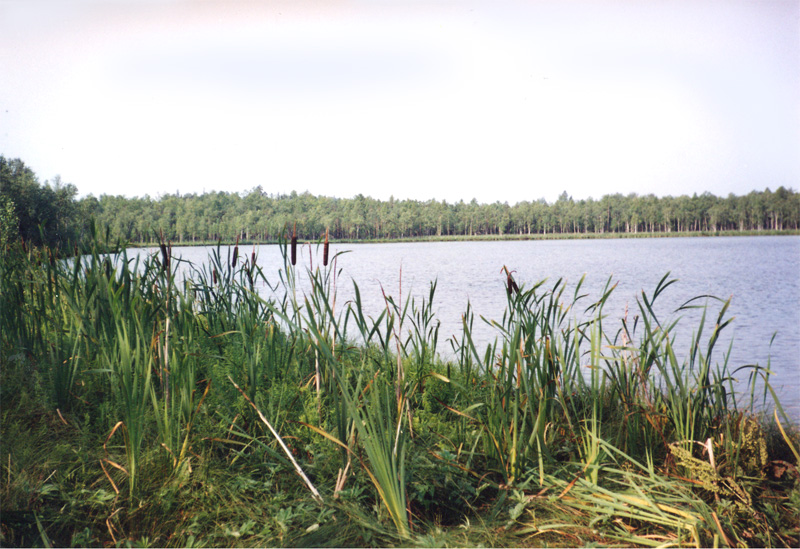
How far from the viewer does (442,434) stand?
2359mm

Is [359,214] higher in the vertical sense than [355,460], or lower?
higher

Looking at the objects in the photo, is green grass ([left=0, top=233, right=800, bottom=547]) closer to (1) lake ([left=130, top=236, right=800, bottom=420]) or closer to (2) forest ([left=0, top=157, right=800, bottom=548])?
(2) forest ([left=0, top=157, right=800, bottom=548])

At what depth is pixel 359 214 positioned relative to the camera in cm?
1927

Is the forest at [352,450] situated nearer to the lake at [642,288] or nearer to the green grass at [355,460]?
the green grass at [355,460]

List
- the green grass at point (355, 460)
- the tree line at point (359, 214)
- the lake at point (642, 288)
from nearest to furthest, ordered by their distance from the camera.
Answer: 1. the green grass at point (355, 460)
2. the lake at point (642, 288)
3. the tree line at point (359, 214)

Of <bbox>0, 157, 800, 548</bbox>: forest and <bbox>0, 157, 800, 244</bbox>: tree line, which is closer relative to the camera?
<bbox>0, 157, 800, 548</bbox>: forest

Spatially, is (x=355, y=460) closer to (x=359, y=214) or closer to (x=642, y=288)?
(x=642, y=288)

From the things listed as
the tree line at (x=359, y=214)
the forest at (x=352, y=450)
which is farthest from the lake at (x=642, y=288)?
the tree line at (x=359, y=214)

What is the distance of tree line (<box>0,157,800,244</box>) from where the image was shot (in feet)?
32.9

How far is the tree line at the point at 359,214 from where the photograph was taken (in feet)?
32.9

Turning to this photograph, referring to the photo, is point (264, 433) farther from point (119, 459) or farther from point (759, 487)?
point (759, 487)

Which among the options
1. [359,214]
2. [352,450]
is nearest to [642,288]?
[352,450]

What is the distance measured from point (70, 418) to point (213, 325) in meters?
1.19

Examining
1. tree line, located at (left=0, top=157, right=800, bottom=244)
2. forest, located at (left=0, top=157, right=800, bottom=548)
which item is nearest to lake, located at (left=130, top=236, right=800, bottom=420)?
forest, located at (left=0, top=157, right=800, bottom=548)
